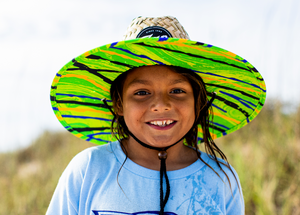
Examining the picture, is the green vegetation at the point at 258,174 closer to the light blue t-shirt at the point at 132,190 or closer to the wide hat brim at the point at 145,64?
the wide hat brim at the point at 145,64

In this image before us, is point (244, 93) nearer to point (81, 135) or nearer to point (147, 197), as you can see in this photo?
point (147, 197)

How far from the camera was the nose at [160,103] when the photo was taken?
141 centimetres

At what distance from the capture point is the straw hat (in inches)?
50.2

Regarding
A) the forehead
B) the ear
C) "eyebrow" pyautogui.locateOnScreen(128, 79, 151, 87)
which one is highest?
the forehead

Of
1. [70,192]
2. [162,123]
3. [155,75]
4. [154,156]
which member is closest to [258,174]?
[154,156]

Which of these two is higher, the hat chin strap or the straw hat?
the straw hat

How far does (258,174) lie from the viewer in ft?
9.84

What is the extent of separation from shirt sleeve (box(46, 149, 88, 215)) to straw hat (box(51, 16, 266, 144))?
39cm

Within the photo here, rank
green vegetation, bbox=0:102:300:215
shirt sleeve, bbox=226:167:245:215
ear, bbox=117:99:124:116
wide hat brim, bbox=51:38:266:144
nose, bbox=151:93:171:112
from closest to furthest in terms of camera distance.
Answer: wide hat brim, bbox=51:38:266:144, nose, bbox=151:93:171:112, shirt sleeve, bbox=226:167:245:215, ear, bbox=117:99:124:116, green vegetation, bbox=0:102:300:215

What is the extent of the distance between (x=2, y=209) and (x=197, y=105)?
3.55 m

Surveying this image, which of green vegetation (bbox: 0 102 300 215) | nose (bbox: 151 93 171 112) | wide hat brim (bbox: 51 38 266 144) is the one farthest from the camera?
green vegetation (bbox: 0 102 300 215)

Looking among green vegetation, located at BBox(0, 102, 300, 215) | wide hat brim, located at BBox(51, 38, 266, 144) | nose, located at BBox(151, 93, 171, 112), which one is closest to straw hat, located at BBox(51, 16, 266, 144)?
wide hat brim, located at BBox(51, 38, 266, 144)

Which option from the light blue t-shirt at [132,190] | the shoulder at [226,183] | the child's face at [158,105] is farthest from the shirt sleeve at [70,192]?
the shoulder at [226,183]

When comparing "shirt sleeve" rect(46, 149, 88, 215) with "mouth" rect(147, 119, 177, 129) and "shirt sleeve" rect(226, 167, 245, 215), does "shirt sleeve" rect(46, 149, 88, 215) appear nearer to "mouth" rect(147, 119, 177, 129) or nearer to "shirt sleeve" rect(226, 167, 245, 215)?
"mouth" rect(147, 119, 177, 129)
